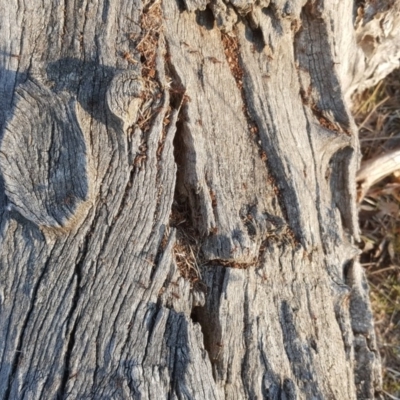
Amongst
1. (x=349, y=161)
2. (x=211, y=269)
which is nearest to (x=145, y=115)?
(x=211, y=269)

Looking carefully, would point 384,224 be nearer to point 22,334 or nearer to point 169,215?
point 169,215

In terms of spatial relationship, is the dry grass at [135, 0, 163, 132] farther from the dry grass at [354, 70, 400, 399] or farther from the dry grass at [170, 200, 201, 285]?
the dry grass at [354, 70, 400, 399]

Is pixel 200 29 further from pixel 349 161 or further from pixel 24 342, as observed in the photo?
pixel 24 342

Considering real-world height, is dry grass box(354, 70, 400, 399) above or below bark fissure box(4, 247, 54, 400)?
above

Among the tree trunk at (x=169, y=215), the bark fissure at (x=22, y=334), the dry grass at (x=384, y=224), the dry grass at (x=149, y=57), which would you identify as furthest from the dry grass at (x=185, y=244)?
the dry grass at (x=384, y=224)

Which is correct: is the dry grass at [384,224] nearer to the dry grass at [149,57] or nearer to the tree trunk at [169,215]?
the tree trunk at [169,215]

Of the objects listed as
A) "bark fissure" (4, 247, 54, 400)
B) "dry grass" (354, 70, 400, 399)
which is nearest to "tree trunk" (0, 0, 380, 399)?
"bark fissure" (4, 247, 54, 400)
